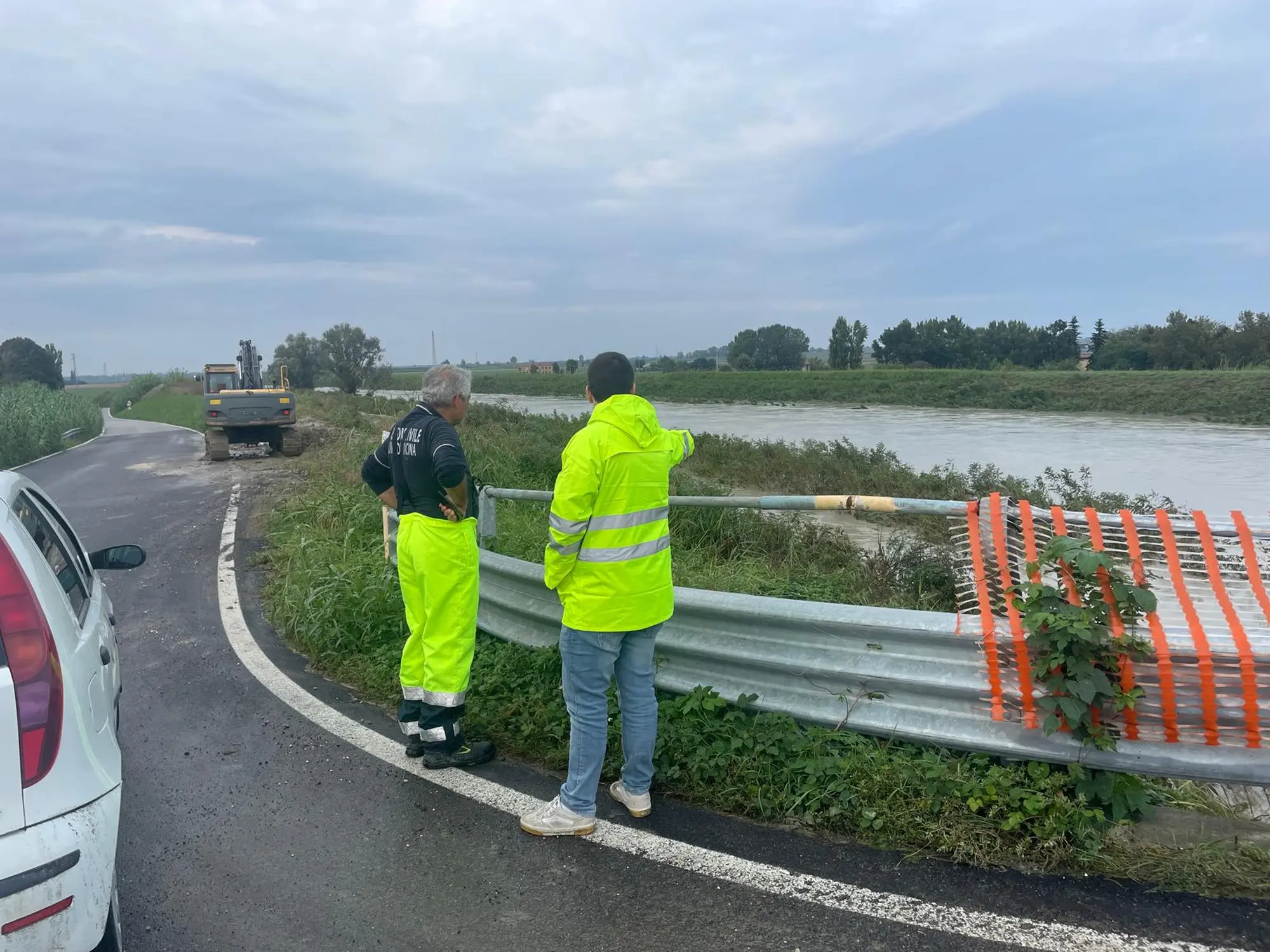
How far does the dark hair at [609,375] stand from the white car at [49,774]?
1987 millimetres

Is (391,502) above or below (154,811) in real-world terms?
above

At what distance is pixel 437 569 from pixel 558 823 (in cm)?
132

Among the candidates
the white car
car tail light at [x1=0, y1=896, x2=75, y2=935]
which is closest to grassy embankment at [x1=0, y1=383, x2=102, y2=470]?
the white car

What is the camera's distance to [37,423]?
25.5 meters

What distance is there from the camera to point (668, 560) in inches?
140

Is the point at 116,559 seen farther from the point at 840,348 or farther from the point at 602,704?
the point at 840,348

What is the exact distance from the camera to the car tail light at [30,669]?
2.14 metres

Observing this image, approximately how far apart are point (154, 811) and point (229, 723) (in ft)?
3.35

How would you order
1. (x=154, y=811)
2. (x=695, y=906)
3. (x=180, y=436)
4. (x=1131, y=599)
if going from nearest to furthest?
(x=695, y=906), (x=1131, y=599), (x=154, y=811), (x=180, y=436)

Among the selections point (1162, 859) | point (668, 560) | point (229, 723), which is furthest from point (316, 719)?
point (1162, 859)

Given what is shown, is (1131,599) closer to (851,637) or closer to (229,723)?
(851,637)

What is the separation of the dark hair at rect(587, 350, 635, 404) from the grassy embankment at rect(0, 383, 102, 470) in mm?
20047

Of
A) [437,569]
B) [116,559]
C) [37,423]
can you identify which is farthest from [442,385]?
[37,423]

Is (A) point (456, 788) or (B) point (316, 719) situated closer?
(A) point (456, 788)
